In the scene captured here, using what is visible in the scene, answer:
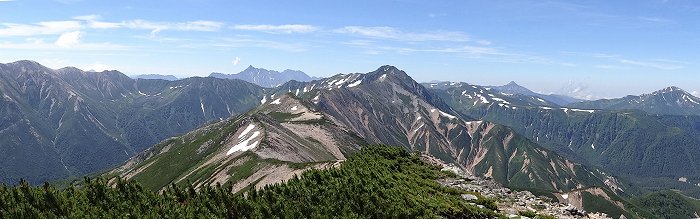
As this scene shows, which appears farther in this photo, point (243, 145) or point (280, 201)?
point (243, 145)

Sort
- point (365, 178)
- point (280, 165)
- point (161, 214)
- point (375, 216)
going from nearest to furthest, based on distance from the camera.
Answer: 1. point (375, 216)
2. point (161, 214)
3. point (365, 178)
4. point (280, 165)

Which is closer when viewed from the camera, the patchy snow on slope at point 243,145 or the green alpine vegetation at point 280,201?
the green alpine vegetation at point 280,201

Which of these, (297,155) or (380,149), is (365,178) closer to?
(380,149)

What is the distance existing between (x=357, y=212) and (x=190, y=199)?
21.9 meters

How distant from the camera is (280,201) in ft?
166

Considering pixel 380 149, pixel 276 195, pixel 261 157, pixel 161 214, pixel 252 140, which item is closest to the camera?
pixel 161 214

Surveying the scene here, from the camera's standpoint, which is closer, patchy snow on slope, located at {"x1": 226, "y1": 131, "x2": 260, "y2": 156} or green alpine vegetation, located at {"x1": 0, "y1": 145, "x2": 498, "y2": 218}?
green alpine vegetation, located at {"x1": 0, "y1": 145, "x2": 498, "y2": 218}

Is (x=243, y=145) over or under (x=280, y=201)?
under

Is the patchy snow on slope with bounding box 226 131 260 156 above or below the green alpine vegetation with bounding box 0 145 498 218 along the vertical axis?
below

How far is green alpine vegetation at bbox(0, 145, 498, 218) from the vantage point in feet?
155

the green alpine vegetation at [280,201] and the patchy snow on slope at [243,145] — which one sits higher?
the green alpine vegetation at [280,201]

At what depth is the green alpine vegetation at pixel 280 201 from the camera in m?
47.1

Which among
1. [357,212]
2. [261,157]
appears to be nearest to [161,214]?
[357,212]

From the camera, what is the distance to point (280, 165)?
5108 inches
